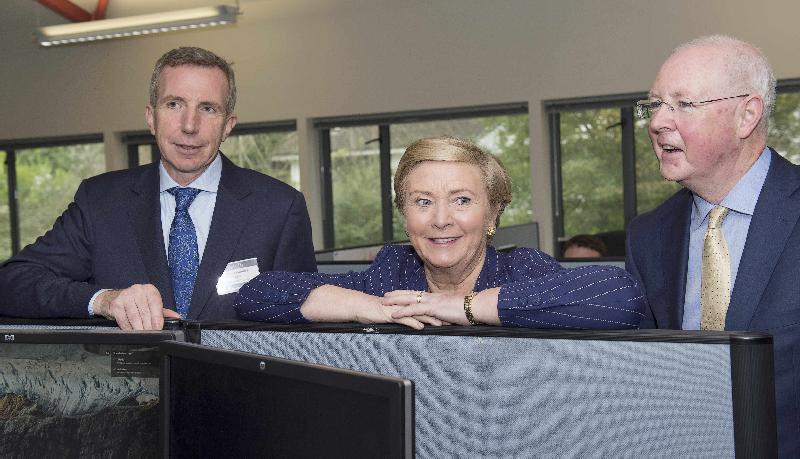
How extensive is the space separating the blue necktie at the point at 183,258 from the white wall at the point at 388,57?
623cm

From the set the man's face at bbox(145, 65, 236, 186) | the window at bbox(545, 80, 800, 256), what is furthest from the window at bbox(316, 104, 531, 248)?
the man's face at bbox(145, 65, 236, 186)

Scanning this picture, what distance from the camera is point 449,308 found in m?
1.38

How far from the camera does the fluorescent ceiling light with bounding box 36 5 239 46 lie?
7.42 meters

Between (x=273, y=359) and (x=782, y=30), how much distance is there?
7141 mm

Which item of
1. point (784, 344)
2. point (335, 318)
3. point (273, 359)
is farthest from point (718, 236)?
point (273, 359)

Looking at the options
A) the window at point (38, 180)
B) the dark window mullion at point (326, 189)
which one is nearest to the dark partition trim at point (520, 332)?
the dark window mullion at point (326, 189)

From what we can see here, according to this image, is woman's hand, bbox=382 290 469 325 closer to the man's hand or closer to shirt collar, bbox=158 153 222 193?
the man's hand

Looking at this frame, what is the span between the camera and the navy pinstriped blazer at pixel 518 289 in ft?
4.39

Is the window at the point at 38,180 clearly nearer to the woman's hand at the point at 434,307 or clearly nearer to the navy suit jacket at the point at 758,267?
the navy suit jacket at the point at 758,267

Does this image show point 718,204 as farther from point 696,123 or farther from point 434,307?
point 434,307

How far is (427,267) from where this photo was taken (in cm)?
199

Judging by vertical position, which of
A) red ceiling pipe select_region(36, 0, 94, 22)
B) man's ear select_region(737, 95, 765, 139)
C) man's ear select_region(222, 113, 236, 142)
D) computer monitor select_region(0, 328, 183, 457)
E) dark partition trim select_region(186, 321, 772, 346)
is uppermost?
red ceiling pipe select_region(36, 0, 94, 22)

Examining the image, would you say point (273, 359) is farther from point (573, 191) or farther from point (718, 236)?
point (573, 191)

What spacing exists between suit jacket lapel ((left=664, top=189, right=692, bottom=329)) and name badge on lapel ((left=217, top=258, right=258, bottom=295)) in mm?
838
